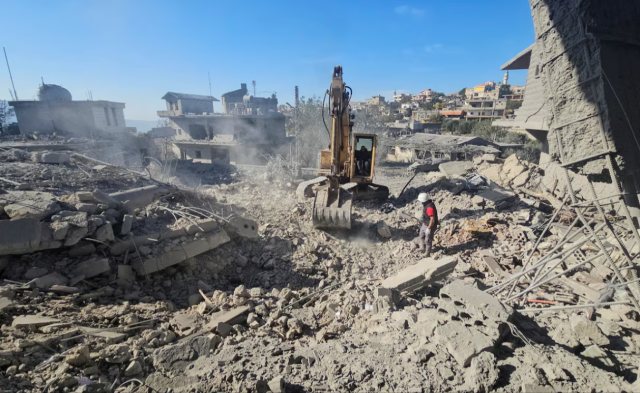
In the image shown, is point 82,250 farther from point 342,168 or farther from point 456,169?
point 456,169

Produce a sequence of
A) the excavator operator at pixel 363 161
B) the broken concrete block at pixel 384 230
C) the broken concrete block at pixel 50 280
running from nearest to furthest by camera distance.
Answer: the broken concrete block at pixel 50 280 < the broken concrete block at pixel 384 230 < the excavator operator at pixel 363 161

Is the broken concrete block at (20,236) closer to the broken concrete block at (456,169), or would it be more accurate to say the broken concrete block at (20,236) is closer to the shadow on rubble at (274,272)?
the shadow on rubble at (274,272)

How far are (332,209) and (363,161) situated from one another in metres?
3.03

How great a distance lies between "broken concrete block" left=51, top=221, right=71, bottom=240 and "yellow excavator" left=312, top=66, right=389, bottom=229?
4.59 metres

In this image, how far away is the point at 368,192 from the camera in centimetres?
995

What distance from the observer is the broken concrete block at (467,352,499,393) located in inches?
95.3

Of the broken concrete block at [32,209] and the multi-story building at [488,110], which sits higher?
the multi-story building at [488,110]

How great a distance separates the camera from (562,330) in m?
3.12

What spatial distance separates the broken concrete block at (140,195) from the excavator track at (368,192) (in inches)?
208

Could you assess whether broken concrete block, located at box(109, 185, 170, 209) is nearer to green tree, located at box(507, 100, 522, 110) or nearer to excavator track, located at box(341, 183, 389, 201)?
excavator track, located at box(341, 183, 389, 201)

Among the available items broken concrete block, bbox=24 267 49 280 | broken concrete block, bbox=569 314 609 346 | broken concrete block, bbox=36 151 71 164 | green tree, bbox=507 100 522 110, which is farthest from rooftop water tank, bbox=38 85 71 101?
green tree, bbox=507 100 522 110

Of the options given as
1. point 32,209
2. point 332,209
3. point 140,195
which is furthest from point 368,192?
point 32,209

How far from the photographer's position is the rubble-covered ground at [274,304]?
2.68 metres

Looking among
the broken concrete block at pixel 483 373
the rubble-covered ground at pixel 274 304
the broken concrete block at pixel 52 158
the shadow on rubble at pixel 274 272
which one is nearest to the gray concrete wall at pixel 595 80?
the rubble-covered ground at pixel 274 304
